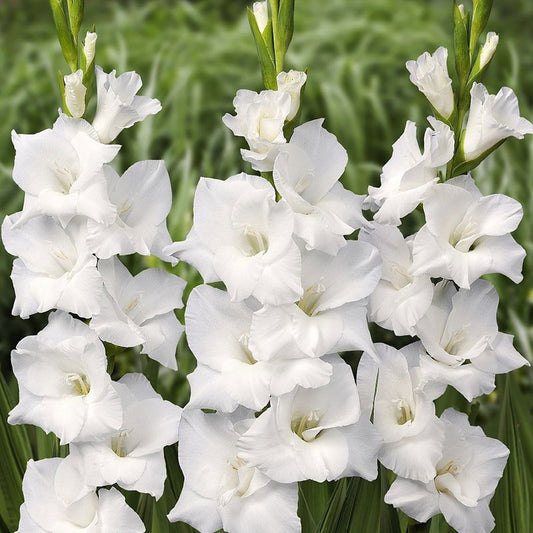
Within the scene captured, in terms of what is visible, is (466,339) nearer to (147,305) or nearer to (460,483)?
(460,483)


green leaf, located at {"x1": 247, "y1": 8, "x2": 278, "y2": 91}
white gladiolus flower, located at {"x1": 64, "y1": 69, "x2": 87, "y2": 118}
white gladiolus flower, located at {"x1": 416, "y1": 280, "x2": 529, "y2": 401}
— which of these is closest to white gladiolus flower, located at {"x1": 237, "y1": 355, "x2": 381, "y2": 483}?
white gladiolus flower, located at {"x1": 416, "y1": 280, "x2": 529, "y2": 401}

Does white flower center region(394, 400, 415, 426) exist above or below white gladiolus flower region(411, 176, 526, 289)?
below

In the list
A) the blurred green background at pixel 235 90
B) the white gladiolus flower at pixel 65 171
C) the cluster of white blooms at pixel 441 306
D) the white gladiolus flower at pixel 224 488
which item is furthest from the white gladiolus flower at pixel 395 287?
the blurred green background at pixel 235 90

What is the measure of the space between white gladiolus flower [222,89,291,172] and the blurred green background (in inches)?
52.8

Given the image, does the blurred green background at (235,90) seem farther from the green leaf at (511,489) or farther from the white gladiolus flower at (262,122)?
the white gladiolus flower at (262,122)

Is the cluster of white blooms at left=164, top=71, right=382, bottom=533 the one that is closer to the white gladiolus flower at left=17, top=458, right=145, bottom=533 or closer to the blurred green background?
the white gladiolus flower at left=17, top=458, right=145, bottom=533

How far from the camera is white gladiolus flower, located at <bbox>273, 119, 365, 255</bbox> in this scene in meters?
1.15

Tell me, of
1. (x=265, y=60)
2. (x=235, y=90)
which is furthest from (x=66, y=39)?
(x=235, y=90)

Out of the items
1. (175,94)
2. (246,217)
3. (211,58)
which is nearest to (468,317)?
(246,217)

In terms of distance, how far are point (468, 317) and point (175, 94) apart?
2588 mm

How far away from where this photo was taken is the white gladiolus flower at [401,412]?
121 cm

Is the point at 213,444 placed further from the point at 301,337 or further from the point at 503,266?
the point at 503,266

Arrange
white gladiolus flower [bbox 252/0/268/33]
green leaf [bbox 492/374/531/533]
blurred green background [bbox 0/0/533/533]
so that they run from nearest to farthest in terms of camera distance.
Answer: white gladiolus flower [bbox 252/0/268/33] < green leaf [bbox 492/374/531/533] < blurred green background [bbox 0/0/533/533]

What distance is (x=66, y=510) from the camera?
1.25 m
